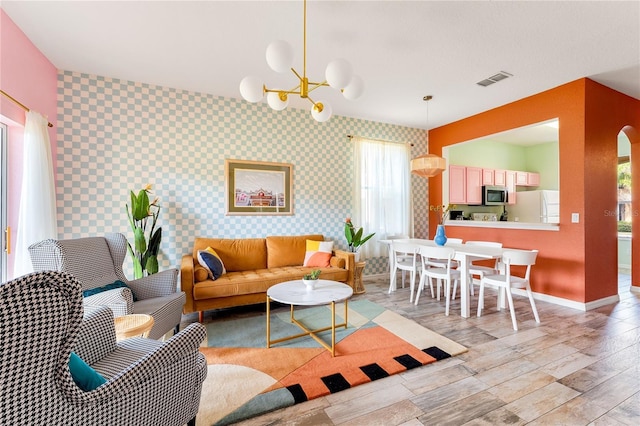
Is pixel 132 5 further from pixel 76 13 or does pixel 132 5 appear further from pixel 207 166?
pixel 207 166

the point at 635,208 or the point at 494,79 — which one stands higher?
the point at 494,79

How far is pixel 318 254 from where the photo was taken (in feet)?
13.2

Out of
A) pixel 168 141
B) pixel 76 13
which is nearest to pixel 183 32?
pixel 76 13

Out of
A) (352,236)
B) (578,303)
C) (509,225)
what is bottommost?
(578,303)

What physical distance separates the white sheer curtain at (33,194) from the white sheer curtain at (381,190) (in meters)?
3.79

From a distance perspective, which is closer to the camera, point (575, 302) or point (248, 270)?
point (575, 302)

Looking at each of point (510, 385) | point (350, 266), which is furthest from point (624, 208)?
point (510, 385)

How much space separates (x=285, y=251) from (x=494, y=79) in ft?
11.2

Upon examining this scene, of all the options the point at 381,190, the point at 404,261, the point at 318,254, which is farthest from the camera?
the point at 381,190

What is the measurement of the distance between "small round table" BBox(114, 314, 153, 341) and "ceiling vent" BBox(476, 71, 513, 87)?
4.19m

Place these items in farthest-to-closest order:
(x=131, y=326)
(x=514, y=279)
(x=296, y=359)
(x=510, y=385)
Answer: (x=514, y=279) → (x=296, y=359) → (x=510, y=385) → (x=131, y=326)

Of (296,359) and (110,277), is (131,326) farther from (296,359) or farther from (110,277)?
(296,359)

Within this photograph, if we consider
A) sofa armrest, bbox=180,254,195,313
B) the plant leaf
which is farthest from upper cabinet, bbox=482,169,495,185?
the plant leaf

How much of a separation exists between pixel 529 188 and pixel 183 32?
7647 mm
